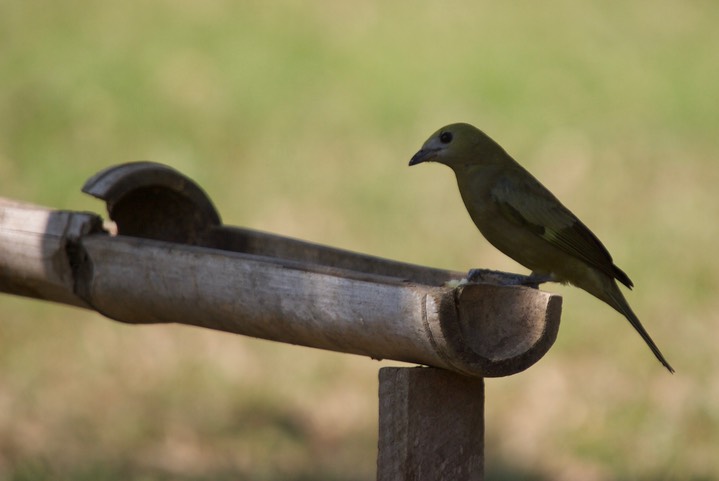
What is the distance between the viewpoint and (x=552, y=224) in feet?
15.7

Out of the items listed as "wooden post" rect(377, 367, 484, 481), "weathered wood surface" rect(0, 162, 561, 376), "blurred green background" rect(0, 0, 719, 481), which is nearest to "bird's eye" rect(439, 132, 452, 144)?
"weathered wood surface" rect(0, 162, 561, 376)

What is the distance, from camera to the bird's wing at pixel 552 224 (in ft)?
15.6

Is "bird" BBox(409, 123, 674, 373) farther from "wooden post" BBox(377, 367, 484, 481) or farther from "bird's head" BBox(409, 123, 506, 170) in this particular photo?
"wooden post" BBox(377, 367, 484, 481)

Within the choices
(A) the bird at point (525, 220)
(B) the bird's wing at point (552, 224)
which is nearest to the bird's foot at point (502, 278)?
(A) the bird at point (525, 220)

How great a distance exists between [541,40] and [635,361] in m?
5.23

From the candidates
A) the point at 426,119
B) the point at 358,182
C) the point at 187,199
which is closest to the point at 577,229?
the point at 187,199

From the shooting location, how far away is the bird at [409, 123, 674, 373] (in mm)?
4777

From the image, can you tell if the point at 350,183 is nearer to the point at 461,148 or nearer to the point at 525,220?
the point at 461,148

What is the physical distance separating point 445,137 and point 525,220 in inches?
19.3

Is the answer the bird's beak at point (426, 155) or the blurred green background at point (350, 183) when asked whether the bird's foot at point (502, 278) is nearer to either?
the bird's beak at point (426, 155)

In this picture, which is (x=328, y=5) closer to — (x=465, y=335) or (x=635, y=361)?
(x=635, y=361)

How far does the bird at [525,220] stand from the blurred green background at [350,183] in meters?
2.20

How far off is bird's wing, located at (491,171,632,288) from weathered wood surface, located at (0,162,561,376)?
1.55 feet

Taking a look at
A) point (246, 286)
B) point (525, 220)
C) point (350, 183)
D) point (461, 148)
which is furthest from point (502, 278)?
point (350, 183)
